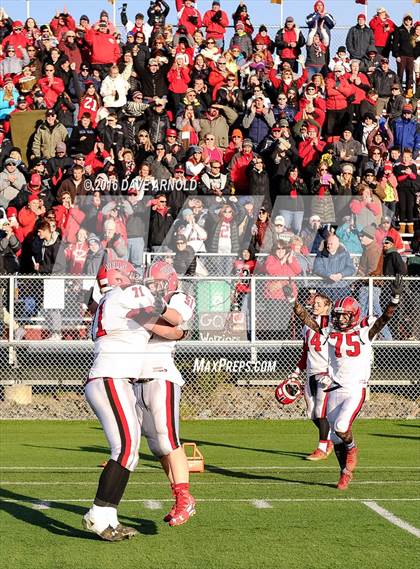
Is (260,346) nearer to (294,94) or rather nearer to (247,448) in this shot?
(247,448)

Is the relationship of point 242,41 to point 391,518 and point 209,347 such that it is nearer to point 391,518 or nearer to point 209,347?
point 209,347

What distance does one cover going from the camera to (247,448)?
1539 centimetres

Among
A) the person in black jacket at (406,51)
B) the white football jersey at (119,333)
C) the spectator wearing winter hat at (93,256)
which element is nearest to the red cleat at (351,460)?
the white football jersey at (119,333)

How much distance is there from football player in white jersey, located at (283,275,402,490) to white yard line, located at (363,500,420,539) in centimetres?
112

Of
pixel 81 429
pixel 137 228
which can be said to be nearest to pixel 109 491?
pixel 81 429

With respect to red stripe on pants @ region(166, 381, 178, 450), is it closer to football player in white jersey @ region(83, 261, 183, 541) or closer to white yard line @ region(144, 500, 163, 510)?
football player in white jersey @ region(83, 261, 183, 541)

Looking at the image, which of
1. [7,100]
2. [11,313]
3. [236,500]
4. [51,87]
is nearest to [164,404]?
[236,500]

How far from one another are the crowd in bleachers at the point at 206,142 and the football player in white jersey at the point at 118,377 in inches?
318

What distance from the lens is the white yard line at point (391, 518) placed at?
350 inches

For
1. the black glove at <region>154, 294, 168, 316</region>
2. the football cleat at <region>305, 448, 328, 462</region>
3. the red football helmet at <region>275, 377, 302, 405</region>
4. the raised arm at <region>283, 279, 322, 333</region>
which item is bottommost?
the football cleat at <region>305, 448, 328, 462</region>

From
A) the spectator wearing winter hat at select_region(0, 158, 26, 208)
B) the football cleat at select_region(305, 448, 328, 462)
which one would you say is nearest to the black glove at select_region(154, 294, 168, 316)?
the football cleat at select_region(305, 448, 328, 462)

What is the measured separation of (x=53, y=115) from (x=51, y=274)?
4540mm

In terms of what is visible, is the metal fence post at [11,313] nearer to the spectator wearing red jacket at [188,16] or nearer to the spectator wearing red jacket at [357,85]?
the spectator wearing red jacket at [357,85]

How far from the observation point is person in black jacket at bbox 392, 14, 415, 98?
959 inches
